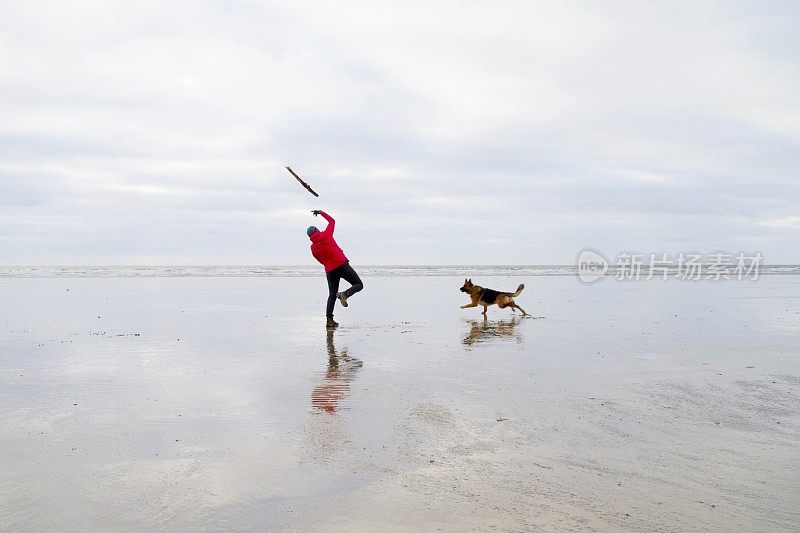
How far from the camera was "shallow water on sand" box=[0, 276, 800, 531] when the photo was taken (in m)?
3.57

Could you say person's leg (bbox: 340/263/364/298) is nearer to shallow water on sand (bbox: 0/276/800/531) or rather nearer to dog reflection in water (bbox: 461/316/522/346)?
shallow water on sand (bbox: 0/276/800/531)

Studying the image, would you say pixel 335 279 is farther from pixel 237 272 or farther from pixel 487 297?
pixel 237 272

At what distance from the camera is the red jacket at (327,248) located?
40.6 ft

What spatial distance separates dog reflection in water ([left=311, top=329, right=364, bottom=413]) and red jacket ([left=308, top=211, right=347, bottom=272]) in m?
3.43

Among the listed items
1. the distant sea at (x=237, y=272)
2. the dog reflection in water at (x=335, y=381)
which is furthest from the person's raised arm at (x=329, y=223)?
the distant sea at (x=237, y=272)

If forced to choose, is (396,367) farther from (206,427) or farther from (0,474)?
(0,474)

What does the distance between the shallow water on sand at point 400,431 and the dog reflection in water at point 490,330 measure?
0.41 ft

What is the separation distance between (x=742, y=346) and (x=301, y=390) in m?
6.83

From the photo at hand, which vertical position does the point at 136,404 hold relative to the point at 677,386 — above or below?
below

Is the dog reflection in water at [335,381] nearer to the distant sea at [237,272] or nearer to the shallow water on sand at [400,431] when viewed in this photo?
the shallow water on sand at [400,431]

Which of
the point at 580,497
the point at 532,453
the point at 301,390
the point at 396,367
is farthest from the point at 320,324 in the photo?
the point at 580,497

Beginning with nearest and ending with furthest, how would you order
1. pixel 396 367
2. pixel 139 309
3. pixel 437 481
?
pixel 437 481 → pixel 396 367 → pixel 139 309

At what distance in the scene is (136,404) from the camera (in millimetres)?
6008

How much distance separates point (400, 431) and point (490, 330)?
7.01 meters
